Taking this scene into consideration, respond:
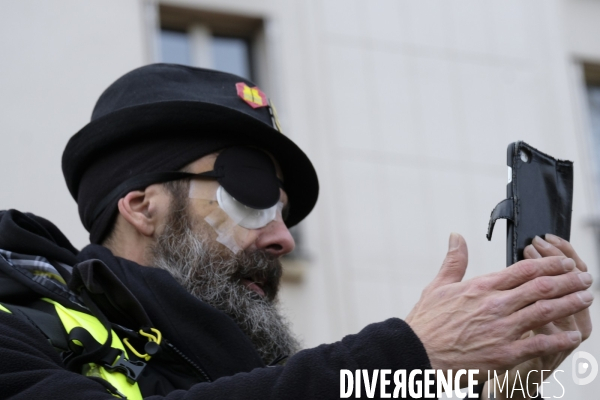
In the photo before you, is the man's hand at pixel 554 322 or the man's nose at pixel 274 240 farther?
the man's nose at pixel 274 240

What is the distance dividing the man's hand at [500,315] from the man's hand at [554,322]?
0.09 m

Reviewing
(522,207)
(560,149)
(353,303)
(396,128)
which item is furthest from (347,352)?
(560,149)

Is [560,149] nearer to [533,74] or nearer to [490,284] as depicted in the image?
[533,74]

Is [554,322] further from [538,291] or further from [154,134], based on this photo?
[154,134]

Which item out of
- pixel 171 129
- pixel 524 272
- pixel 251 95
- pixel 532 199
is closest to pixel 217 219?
pixel 171 129

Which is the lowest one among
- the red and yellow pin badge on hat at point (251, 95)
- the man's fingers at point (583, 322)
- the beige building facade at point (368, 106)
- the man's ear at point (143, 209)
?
the man's fingers at point (583, 322)

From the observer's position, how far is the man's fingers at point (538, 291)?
2.72m

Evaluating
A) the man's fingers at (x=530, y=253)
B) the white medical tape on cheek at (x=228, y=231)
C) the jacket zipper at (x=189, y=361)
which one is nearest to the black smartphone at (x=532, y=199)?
the man's fingers at (x=530, y=253)

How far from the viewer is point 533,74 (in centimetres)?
1066

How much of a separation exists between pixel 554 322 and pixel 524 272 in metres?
0.49

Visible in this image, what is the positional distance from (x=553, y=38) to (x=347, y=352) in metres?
8.60

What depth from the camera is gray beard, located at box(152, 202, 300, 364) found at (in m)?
3.79

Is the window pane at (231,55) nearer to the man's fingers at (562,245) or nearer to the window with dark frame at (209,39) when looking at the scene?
the window with dark frame at (209,39)

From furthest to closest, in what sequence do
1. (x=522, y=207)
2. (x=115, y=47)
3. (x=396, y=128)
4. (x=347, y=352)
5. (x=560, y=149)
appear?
(x=560, y=149) < (x=396, y=128) < (x=115, y=47) < (x=522, y=207) < (x=347, y=352)
